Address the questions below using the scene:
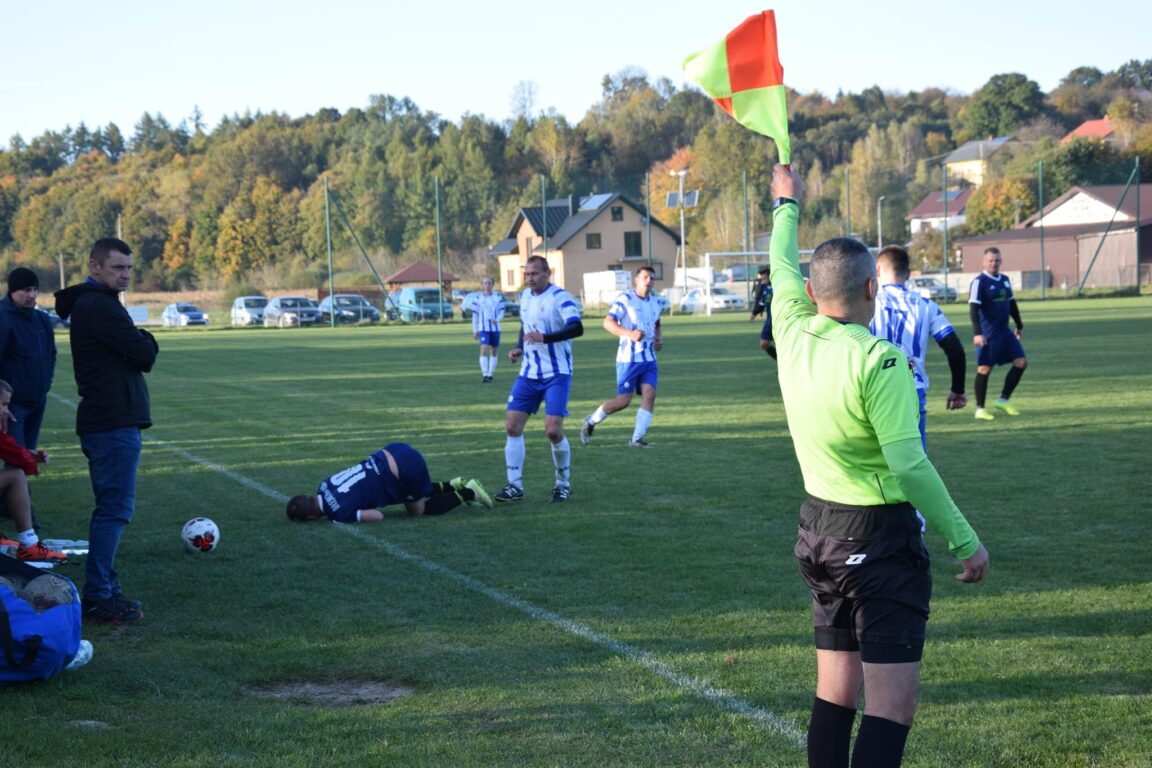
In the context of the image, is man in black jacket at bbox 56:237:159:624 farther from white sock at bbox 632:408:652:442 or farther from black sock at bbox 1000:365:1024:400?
black sock at bbox 1000:365:1024:400

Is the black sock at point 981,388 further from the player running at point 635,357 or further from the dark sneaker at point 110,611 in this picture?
the dark sneaker at point 110,611

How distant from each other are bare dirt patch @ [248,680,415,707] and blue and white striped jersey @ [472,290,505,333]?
626 inches

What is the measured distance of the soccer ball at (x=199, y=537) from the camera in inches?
310

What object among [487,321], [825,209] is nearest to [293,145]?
[825,209]

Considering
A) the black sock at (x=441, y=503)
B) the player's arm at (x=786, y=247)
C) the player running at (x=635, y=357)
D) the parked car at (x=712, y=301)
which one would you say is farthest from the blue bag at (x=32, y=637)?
the parked car at (x=712, y=301)

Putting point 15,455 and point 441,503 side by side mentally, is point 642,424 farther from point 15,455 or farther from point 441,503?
point 15,455

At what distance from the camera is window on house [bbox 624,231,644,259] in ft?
249

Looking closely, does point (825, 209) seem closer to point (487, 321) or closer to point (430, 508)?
point (487, 321)

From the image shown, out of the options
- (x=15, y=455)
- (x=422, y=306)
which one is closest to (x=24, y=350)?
(x=15, y=455)

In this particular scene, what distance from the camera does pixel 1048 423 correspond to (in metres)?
13.6

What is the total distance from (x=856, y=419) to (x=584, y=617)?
3176mm

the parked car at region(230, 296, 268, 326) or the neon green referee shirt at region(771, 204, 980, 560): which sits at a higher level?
the parked car at region(230, 296, 268, 326)

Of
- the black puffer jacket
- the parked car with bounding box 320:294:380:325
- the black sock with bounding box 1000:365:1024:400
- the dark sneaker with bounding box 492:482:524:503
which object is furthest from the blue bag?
the parked car with bounding box 320:294:380:325

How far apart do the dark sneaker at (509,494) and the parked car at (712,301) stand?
44.9 meters
